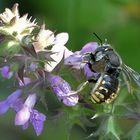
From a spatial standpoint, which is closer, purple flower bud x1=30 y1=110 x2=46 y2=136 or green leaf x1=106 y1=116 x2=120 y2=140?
purple flower bud x1=30 y1=110 x2=46 y2=136

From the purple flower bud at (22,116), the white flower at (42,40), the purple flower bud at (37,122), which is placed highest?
the white flower at (42,40)

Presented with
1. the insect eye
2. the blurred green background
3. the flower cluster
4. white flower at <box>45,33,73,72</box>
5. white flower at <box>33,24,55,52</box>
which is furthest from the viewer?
the blurred green background

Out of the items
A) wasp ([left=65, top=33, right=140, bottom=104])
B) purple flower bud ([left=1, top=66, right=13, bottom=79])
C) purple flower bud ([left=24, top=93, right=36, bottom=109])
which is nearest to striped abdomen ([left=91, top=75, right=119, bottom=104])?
wasp ([left=65, top=33, right=140, bottom=104])

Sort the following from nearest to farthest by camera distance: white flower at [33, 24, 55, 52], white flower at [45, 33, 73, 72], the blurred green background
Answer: white flower at [33, 24, 55, 52] < white flower at [45, 33, 73, 72] < the blurred green background

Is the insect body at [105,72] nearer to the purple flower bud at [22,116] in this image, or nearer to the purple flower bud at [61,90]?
the purple flower bud at [61,90]

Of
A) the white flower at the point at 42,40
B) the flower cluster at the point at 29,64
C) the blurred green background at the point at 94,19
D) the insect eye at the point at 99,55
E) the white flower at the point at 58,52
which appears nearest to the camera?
the flower cluster at the point at 29,64

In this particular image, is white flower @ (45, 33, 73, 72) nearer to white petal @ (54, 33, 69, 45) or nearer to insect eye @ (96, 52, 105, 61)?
white petal @ (54, 33, 69, 45)

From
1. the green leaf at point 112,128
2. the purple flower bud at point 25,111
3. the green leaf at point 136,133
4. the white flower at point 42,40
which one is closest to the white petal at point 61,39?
the white flower at point 42,40

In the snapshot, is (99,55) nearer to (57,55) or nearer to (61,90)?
(57,55)

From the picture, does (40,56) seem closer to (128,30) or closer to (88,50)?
(88,50)
